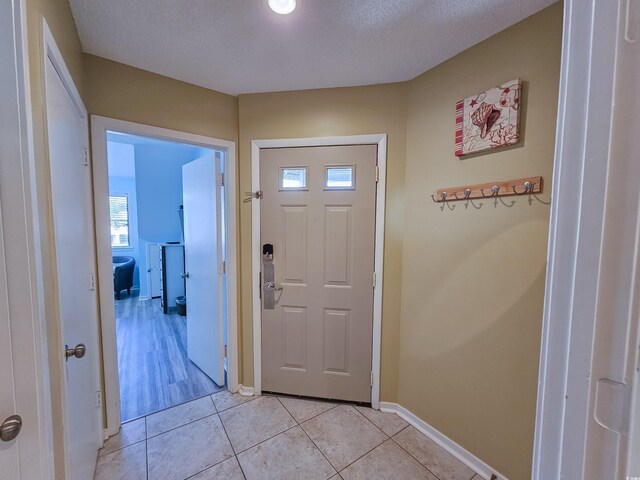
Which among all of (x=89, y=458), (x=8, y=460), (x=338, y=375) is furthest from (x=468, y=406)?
(x=89, y=458)

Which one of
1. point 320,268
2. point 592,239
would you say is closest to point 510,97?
point 592,239

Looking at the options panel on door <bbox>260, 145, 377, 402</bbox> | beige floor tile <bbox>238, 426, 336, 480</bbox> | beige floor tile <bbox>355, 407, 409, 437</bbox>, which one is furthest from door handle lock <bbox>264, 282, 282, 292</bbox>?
beige floor tile <bbox>355, 407, 409, 437</bbox>

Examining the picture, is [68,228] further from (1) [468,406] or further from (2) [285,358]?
(1) [468,406]

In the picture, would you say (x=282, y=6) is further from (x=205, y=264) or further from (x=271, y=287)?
(x=205, y=264)

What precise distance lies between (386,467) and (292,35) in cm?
244

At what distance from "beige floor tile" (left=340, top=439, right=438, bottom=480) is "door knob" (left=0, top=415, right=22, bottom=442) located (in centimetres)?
145

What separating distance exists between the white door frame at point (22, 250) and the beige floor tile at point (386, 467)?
1.40 metres

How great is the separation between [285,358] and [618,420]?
2020 mm

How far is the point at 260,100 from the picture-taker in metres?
1.99

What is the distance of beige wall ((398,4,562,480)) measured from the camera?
1236 millimetres

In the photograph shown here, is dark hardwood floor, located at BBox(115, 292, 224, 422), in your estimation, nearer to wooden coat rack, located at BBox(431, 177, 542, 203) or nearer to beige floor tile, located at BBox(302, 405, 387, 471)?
beige floor tile, located at BBox(302, 405, 387, 471)

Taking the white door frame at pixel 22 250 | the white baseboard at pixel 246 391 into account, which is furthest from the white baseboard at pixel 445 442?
the white door frame at pixel 22 250

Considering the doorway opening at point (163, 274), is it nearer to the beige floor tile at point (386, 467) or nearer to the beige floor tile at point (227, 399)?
the beige floor tile at point (227, 399)

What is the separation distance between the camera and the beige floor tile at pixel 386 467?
148 cm
